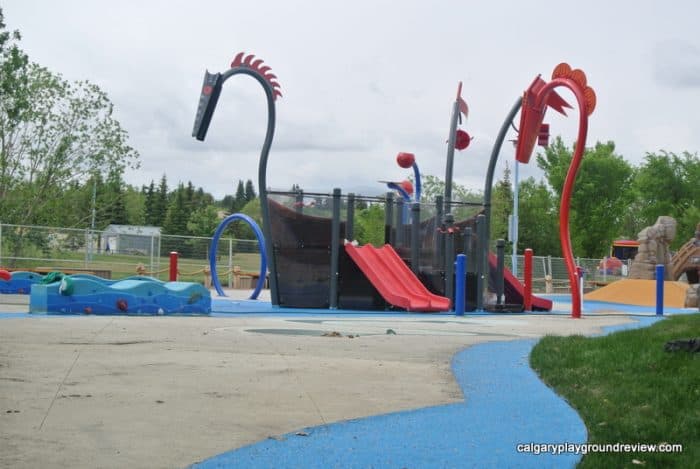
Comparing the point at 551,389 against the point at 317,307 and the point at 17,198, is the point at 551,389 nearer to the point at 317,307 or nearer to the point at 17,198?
the point at 317,307

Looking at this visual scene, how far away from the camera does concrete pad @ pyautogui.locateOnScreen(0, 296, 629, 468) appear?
18.3 ft

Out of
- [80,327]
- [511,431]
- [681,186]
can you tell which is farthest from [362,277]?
[681,186]

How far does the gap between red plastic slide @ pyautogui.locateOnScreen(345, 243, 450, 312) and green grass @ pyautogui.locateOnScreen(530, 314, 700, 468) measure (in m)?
10.5

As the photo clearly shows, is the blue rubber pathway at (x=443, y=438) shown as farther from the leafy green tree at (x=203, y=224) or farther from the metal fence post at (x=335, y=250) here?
the leafy green tree at (x=203, y=224)

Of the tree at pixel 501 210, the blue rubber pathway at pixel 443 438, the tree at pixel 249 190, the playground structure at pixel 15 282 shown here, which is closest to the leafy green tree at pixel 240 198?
the tree at pixel 249 190

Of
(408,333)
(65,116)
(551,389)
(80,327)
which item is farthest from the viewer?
(65,116)

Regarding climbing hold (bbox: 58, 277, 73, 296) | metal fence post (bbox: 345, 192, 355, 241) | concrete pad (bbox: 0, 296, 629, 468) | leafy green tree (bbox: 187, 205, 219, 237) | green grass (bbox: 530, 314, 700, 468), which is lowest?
concrete pad (bbox: 0, 296, 629, 468)

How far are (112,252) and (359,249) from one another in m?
13.7

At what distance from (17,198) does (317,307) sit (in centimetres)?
1960

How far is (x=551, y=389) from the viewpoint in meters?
8.10

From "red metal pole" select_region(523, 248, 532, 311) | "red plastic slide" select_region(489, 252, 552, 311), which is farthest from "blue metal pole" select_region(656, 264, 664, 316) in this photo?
"red metal pole" select_region(523, 248, 532, 311)

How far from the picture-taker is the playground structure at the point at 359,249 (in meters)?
22.1

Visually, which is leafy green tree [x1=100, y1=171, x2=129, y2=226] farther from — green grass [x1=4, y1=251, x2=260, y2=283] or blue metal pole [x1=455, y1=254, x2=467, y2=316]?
blue metal pole [x1=455, y1=254, x2=467, y2=316]

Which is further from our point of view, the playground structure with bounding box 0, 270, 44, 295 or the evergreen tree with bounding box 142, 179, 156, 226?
the evergreen tree with bounding box 142, 179, 156, 226
